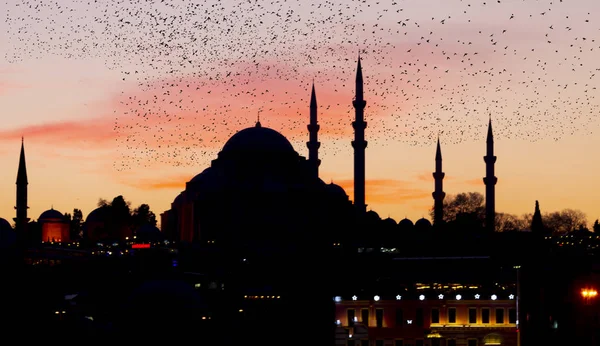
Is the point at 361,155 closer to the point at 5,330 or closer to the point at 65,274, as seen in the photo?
the point at 65,274

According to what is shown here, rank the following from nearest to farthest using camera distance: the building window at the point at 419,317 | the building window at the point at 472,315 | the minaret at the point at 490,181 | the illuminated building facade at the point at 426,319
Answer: the illuminated building facade at the point at 426,319, the building window at the point at 472,315, the building window at the point at 419,317, the minaret at the point at 490,181

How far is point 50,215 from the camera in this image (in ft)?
432

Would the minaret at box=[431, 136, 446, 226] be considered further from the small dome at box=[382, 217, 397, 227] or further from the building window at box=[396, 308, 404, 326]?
the building window at box=[396, 308, 404, 326]

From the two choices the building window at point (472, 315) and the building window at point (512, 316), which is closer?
the building window at point (512, 316)

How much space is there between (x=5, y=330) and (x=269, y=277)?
27.4 meters

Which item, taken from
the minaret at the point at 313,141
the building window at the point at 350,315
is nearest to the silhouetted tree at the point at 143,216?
the minaret at the point at 313,141

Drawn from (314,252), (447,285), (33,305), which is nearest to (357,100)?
(314,252)

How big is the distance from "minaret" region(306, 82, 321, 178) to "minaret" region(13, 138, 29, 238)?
20525 millimetres

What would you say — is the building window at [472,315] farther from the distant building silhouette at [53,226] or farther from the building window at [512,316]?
the distant building silhouette at [53,226]

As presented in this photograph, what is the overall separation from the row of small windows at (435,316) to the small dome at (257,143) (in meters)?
33.0

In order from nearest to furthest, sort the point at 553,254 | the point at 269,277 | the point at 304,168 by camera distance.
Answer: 1. the point at 553,254
2. the point at 269,277
3. the point at 304,168

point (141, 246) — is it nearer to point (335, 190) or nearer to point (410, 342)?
point (335, 190)

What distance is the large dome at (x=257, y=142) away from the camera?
103062mm

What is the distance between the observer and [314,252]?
9062 centimetres
